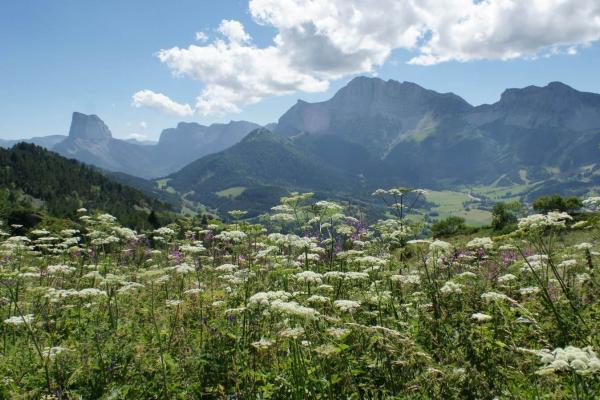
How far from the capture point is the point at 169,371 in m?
7.32

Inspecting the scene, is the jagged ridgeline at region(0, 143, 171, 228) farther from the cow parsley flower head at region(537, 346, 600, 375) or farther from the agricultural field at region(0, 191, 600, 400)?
the cow parsley flower head at region(537, 346, 600, 375)

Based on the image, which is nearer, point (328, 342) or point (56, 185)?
point (328, 342)

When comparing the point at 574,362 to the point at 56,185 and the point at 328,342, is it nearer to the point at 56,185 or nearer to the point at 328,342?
the point at 328,342

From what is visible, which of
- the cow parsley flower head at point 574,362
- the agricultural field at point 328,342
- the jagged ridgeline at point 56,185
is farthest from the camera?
the jagged ridgeline at point 56,185

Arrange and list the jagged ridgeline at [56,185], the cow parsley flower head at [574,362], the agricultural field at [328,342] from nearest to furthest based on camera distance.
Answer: the cow parsley flower head at [574,362]
the agricultural field at [328,342]
the jagged ridgeline at [56,185]

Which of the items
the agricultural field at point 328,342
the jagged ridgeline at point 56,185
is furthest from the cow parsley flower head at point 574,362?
the jagged ridgeline at point 56,185

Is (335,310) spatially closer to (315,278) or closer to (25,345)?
(315,278)

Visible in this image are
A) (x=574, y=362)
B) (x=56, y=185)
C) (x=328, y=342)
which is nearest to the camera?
(x=574, y=362)

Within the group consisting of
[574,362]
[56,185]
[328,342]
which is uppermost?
[574,362]

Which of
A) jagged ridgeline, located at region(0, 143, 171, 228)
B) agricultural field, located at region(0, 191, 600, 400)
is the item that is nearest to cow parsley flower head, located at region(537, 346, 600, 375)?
agricultural field, located at region(0, 191, 600, 400)

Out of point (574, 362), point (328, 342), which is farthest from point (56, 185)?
point (574, 362)

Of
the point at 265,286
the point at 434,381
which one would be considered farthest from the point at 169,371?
the point at 434,381

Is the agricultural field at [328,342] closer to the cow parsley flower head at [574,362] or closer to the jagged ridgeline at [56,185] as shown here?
the cow parsley flower head at [574,362]

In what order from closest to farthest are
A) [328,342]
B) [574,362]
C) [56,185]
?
[574,362] < [328,342] < [56,185]
